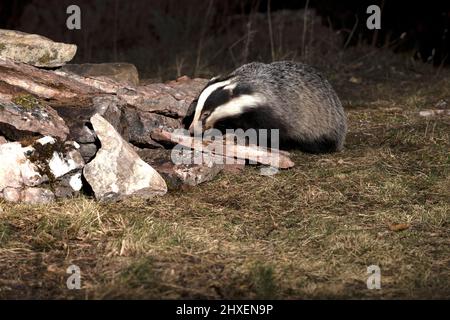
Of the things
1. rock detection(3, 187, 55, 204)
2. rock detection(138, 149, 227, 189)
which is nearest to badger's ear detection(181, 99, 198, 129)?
rock detection(138, 149, 227, 189)

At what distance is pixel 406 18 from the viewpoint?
377 inches

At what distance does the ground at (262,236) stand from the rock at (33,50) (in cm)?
136

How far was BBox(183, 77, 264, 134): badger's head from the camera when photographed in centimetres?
509

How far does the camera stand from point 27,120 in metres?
4.52

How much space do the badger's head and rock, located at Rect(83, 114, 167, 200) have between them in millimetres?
723

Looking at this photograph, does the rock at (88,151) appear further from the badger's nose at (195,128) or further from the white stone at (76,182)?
the badger's nose at (195,128)

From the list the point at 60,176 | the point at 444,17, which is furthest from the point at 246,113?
the point at 444,17

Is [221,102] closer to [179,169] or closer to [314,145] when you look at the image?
[179,169]

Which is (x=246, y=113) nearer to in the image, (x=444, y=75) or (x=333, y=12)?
(x=444, y=75)

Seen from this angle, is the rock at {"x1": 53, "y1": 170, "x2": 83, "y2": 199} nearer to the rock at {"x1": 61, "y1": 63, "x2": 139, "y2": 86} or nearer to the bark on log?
the bark on log

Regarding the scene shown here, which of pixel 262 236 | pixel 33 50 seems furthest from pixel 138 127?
pixel 262 236

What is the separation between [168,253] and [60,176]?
3.72 feet

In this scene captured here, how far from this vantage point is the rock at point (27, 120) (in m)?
4.48

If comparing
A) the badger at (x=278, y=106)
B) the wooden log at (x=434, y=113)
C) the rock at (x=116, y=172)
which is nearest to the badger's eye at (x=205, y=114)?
the badger at (x=278, y=106)
